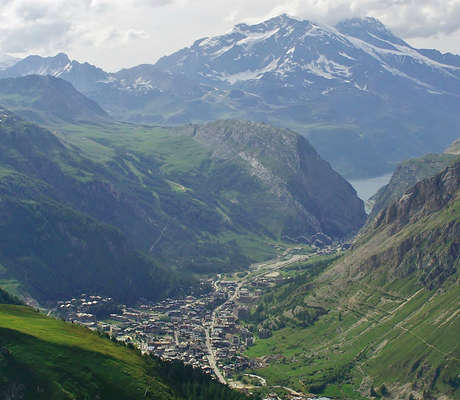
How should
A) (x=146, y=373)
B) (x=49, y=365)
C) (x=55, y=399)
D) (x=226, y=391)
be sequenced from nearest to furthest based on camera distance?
(x=55, y=399) < (x=49, y=365) < (x=146, y=373) < (x=226, y=391)

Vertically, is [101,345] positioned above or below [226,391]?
above

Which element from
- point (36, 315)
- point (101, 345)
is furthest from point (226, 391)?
point (36, 315)

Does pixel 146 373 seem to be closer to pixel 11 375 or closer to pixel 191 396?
pixel 191 396

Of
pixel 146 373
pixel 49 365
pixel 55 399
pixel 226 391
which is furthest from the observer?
pixel 226 391

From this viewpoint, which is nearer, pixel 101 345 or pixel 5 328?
pixel 5 328

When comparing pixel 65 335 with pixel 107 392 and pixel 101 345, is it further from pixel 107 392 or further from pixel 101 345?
pixel 107 392

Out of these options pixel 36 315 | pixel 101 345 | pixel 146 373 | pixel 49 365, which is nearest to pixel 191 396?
pixel 146 373
